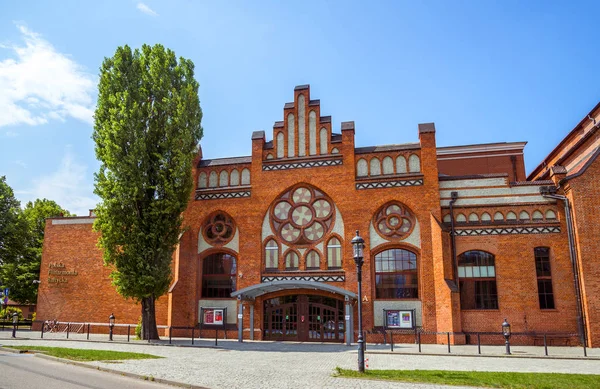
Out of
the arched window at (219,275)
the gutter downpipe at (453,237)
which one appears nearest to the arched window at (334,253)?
the arched window at (219,275)

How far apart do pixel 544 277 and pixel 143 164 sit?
2085 cm

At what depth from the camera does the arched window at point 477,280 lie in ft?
77.1

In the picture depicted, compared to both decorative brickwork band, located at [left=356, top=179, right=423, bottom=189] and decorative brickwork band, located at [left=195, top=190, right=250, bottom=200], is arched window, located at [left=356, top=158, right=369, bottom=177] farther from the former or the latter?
decorative brickwork band, located at [left=195, top=190, right=250, bottom=200]

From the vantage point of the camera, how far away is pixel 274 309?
25.9 metres

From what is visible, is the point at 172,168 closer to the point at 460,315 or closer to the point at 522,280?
the point at 460,315

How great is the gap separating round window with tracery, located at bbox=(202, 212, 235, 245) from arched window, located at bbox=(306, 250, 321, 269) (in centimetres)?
494

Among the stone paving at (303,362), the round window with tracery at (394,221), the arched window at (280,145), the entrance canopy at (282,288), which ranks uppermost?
the arched window at (280,145)

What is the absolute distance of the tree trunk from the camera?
23.9m

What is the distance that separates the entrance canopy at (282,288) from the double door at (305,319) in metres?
1.05

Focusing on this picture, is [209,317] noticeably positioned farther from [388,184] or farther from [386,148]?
[386,148]

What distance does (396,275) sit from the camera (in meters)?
24.9

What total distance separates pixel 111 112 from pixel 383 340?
58.8ft

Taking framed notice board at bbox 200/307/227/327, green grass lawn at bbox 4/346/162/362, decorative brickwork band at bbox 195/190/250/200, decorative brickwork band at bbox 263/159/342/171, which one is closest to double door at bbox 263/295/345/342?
framed notice board at bbox 200/307/227/327

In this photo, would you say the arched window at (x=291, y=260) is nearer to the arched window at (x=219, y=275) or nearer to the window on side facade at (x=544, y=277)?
the arched window at (x=219, y=275)
